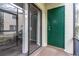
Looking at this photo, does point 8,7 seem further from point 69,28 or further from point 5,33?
point 69,28

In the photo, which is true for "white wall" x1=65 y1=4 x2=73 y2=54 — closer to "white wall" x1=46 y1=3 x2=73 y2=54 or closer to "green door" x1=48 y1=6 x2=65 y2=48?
"white wall" x1=46 y1=3 x2=73 y2=54

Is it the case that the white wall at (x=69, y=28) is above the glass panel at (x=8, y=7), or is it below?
below

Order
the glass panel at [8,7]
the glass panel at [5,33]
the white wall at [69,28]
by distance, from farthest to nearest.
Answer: the glass panel at [5,33]
the white wall at [69,28]
the glass panel at [8,7]

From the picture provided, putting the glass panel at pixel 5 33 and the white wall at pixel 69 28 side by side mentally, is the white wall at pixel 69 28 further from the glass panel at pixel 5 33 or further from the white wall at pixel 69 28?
the glass panel at pixel 5 33

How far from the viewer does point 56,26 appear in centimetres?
386

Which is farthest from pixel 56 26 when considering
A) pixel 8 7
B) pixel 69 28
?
pixel 8 7

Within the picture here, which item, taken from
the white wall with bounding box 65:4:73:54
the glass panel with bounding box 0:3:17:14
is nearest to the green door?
the white wall with bounding box 65:4:73:54

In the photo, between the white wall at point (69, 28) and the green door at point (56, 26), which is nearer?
the white wall at point (69, 28)

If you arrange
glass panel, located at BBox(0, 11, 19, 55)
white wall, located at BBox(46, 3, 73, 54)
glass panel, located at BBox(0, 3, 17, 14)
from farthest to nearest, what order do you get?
glass panel, located at BBox(0, 11, 19, 55) < white wall, located at BBox(46, 3, 73, 54) < glass panel, located at BBox(0, 3, 17, 14)

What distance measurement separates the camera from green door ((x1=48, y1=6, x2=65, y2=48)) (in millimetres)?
3604

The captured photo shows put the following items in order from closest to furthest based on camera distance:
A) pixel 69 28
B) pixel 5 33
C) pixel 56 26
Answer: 1. pixel 69 28
2. pixel 5 33
3. pixel 56 26

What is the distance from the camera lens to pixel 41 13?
14.3 feet

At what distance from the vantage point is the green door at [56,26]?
3.60 m

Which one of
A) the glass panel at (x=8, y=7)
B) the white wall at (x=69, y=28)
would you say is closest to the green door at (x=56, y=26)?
the white wall at (x=69, y=28)
